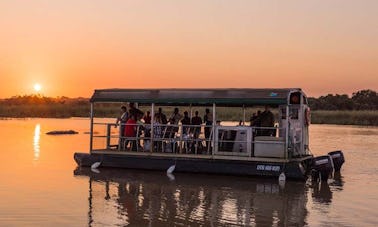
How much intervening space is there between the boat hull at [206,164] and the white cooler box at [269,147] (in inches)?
10.6

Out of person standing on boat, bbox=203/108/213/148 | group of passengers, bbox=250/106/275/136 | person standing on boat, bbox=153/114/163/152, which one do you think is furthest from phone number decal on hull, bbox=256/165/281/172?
person standing on boat, bbox=153/114/163/152

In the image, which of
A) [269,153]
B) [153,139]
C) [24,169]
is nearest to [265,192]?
[269,153]

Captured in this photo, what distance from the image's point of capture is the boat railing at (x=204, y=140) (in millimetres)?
17688

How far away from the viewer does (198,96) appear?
60.8 feet

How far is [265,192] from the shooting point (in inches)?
618

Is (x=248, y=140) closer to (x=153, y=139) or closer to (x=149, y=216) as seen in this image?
(x=153, y=139)

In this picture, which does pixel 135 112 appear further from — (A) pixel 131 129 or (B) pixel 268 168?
(B) pixel 268 168

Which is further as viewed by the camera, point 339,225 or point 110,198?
point 110,198

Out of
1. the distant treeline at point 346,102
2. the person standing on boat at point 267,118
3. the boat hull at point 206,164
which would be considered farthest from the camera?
the distant treeline at point 346,102

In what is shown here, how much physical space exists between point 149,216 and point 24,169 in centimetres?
926

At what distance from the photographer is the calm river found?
1157 cm

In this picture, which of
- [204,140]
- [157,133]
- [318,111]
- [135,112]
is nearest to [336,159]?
[204,140]

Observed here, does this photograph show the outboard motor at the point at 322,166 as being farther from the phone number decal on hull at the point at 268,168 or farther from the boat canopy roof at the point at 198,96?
the boat canopy roof at the point at 198,96

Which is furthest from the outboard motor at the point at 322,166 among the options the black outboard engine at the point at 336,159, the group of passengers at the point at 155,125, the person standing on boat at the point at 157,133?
the person standing on boat at the point at 157,133
